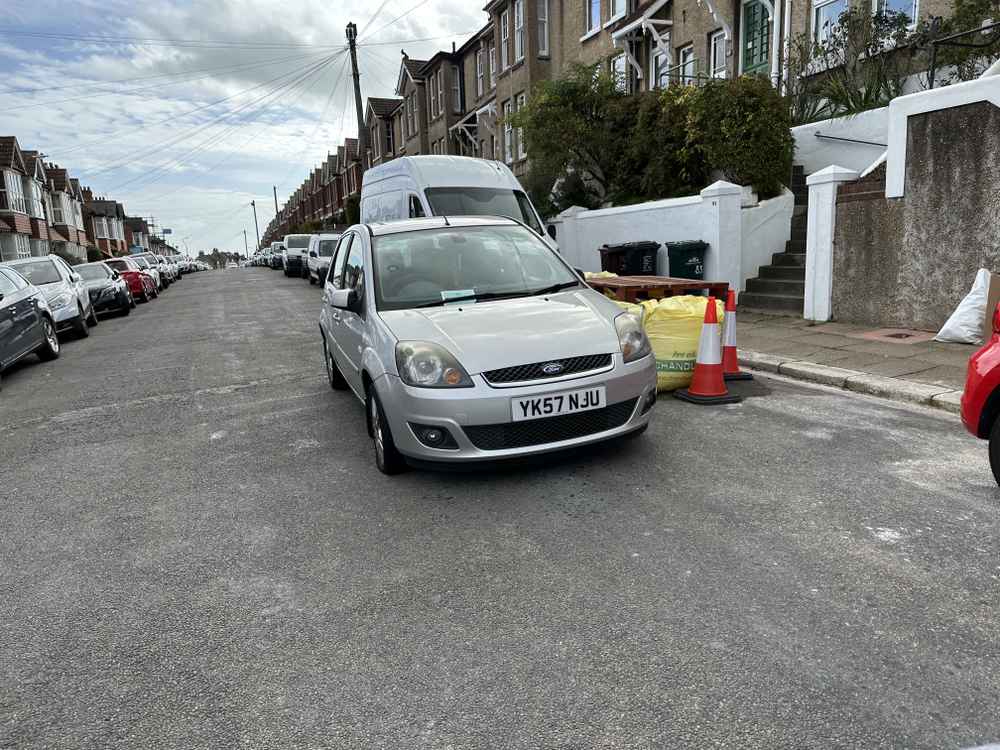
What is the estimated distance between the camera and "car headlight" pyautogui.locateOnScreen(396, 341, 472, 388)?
Result: 4.20m

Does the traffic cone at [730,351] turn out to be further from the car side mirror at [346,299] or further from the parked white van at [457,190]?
the parked white van at [457,190]

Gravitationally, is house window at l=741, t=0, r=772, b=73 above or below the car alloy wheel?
above

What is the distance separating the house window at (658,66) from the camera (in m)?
21.4

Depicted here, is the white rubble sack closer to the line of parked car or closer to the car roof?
the car roof

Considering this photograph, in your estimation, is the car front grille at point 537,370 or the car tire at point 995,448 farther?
the car front grille at point 537,370

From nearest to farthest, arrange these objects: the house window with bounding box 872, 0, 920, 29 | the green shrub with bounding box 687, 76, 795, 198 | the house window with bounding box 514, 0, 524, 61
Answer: the green shrub with bounding box 687, 76, 795, 198 → the house window with bounding box 872, 0, 920, 29 → the house window with bounding box 514, 0, 524, 61

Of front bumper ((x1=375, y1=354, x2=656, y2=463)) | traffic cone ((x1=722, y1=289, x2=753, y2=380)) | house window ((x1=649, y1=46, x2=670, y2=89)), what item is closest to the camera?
front bumper ((x1=375, y1=354, x2=656, y2=463))

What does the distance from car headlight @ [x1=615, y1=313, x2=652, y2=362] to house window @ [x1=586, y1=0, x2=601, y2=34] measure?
23792 mm

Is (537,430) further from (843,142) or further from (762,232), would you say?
(843,142)

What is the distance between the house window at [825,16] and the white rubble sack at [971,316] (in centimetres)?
986

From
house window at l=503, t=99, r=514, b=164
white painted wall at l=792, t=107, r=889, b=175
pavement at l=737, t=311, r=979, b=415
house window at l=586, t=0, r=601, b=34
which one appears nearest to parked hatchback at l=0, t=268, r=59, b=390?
pavement at l=737, t=311, r=979, b=415

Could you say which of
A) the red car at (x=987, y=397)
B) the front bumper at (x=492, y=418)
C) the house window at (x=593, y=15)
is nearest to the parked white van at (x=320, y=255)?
the house window at (x=593, y=15)

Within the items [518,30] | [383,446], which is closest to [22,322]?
[383,446]

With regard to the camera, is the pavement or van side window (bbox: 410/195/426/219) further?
van side window (bbox: 410/195/426/219)
